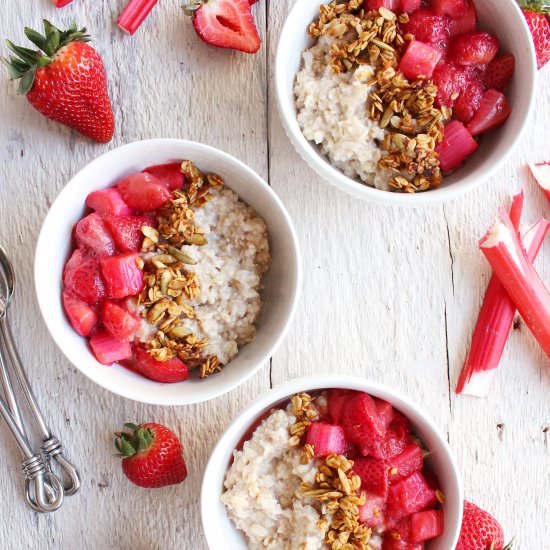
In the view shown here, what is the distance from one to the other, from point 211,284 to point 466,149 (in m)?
0.61

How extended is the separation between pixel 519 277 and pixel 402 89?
1.68ft

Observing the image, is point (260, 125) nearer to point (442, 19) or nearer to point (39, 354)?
point (442, 19)

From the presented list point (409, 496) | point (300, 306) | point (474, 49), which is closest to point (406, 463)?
point (409, 496)

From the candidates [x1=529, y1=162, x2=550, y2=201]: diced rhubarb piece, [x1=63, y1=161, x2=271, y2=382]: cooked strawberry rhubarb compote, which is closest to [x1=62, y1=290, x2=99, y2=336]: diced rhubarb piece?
[x1=63, y1=161, x2=271, y2=382]: cooked strawberry rhubarb compote

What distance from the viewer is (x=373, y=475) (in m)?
1.48

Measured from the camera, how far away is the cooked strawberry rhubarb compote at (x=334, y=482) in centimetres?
146

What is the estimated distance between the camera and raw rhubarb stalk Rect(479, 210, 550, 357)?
1.69 metres

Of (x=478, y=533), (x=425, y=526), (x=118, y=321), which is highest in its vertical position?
(x=118, y=321)

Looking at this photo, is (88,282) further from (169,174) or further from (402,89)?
(402,89)

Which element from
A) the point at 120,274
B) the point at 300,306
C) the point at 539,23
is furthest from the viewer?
the point at 300,306

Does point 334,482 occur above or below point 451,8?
below

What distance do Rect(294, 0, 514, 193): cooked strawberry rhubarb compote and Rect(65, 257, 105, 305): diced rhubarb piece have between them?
52 centimetres

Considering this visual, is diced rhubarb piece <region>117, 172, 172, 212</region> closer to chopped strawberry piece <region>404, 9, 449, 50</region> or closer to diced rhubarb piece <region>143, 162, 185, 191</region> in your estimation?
diced rhubarb piece <region>143, 162, 185, 191</region>

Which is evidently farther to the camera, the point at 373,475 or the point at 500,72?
the point at 500,72
